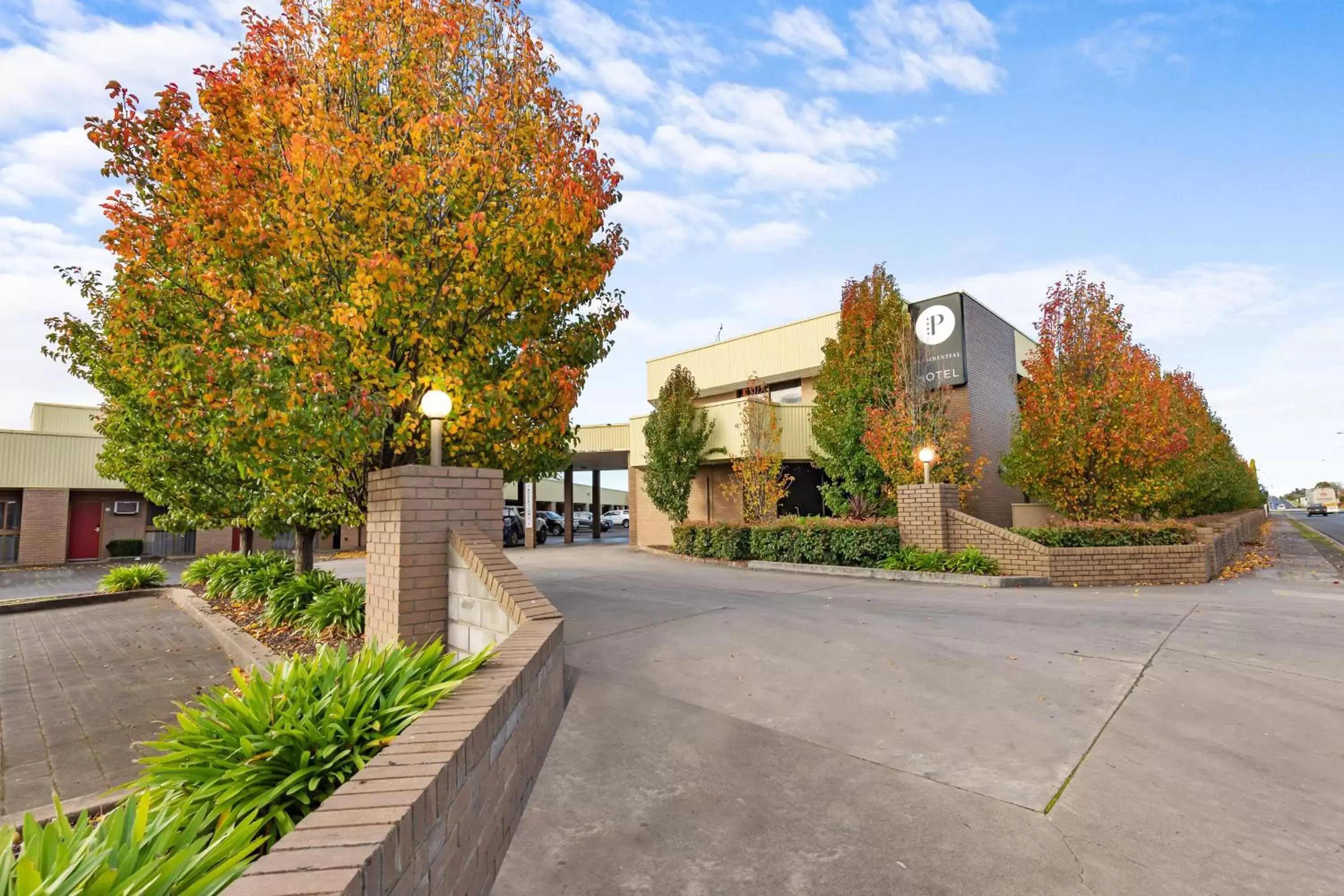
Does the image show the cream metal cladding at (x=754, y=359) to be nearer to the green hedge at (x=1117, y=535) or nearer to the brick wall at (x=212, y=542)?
the green hedge at (x=1117, y=535)

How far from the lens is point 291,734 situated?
10.5 feet

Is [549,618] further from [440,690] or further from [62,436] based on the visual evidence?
[62,436]

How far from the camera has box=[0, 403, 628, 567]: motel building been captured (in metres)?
23.5

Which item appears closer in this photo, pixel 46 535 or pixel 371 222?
pixel 371 222

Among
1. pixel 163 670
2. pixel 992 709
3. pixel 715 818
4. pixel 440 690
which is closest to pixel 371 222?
pixel 440 690

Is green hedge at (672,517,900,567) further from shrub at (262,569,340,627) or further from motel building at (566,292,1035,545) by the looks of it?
shrub at (262,569,340,627)

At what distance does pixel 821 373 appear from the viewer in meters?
18.2

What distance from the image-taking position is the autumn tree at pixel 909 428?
14.9 m

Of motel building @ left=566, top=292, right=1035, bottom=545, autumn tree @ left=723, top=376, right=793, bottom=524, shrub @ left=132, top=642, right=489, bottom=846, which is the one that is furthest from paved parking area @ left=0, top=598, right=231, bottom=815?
autumn tree @ left=723, top=376, right=793, bottom=524

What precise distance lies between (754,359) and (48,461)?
26.5 m

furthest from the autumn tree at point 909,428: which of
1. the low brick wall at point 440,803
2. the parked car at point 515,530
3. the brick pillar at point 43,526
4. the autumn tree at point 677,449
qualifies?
the brick pillar at point 43,526

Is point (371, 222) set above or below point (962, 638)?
above

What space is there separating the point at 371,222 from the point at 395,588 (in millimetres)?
3601

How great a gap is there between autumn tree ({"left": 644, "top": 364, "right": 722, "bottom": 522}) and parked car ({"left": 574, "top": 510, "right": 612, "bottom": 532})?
65.0 feet
